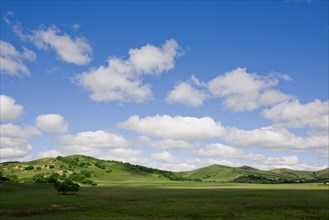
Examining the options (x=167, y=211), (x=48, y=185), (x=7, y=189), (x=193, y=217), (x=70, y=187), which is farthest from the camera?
(x=48, y=185)

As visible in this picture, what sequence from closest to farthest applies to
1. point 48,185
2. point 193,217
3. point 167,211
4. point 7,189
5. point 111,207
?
point 193,217, point 167,211, point 111,207, point 7,189, point 48,185

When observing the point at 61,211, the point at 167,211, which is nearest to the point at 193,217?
the point at 167,211

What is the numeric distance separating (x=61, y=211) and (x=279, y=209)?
123ft

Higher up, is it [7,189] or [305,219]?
[7,189]

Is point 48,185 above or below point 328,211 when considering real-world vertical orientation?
above

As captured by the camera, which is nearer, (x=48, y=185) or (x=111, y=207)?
(x=111, y=207)

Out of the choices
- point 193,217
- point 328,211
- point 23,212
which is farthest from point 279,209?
point 23,212

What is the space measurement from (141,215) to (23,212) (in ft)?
62.2

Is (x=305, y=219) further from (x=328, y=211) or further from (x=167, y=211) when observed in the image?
(x=167, y=211)

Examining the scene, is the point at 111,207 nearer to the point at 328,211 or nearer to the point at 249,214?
the point at 249,214

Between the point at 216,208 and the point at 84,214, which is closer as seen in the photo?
the point at 84,214

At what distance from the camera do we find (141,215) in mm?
64500

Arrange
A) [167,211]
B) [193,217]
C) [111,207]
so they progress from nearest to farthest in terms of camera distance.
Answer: [193,217] → [167,211] → [111,207]

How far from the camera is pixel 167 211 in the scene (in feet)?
222
